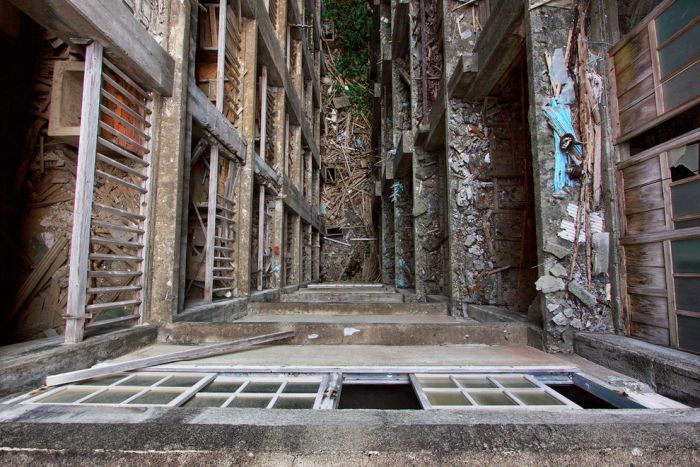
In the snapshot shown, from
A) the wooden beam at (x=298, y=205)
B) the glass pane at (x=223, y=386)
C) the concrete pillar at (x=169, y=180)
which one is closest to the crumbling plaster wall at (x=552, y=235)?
the glass pane at (x=223, y=386)

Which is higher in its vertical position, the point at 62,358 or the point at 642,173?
the point at 642,173

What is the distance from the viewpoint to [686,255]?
250cm

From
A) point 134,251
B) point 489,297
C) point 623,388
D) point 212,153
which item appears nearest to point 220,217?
point 212,153

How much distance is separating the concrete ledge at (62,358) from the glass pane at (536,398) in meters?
3.02

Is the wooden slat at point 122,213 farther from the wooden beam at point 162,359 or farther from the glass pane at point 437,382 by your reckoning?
the glass pane at point 437,382

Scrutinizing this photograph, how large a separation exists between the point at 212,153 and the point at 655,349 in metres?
5.44

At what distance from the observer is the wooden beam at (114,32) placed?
8.63 feet

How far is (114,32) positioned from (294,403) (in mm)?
3353

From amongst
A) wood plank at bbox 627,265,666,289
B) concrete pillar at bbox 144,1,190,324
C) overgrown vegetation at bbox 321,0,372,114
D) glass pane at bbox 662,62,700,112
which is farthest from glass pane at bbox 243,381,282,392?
overgrown vegetation at bbox 321,0,372,114

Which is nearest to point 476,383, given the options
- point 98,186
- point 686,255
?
point 686,255

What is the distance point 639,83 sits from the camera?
290 cm

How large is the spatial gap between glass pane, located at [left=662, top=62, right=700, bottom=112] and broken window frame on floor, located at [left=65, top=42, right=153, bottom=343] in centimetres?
449

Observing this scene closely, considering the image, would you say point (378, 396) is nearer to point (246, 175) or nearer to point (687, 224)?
point (687, 224)

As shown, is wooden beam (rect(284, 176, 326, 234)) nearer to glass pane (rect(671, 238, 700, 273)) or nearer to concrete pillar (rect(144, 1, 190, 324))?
concrete pillar (rect(144, 1, 190, 324))
